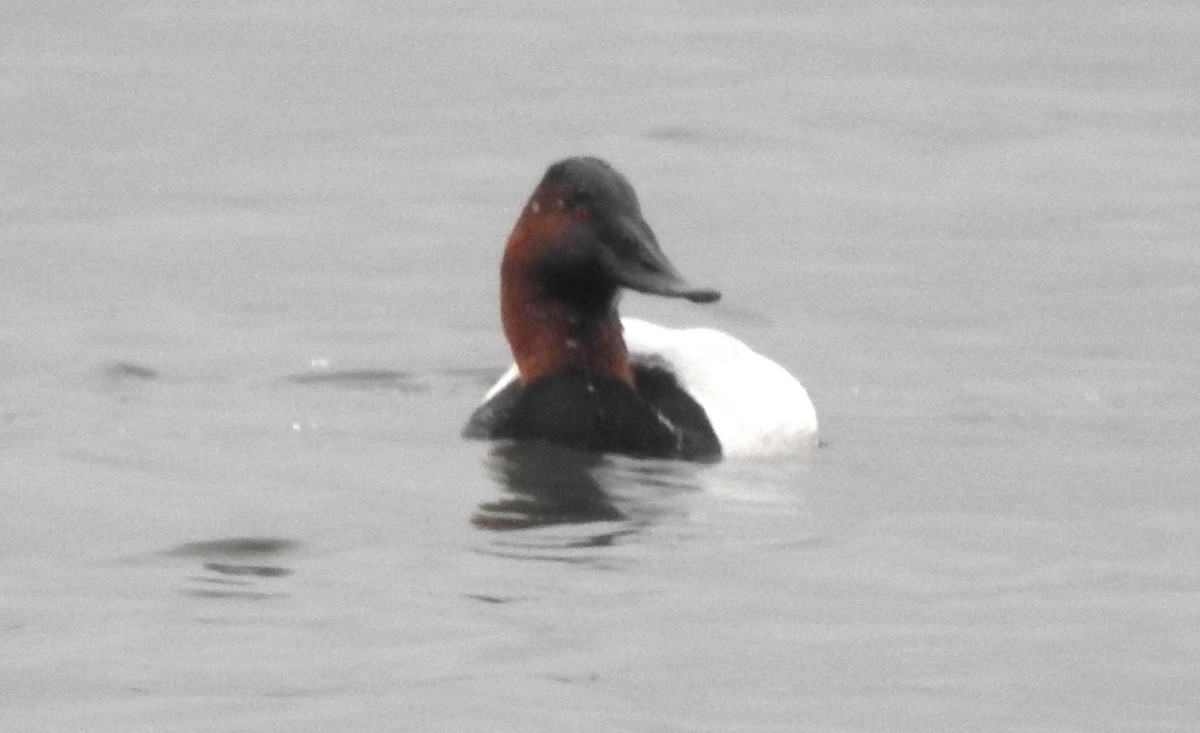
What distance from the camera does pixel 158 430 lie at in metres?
11.4

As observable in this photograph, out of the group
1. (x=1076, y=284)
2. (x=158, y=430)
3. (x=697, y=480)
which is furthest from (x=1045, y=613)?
(x=1076, y=284)

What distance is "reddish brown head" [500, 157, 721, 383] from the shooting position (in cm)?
1074

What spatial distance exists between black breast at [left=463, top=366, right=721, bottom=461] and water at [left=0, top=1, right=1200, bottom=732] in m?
0.16

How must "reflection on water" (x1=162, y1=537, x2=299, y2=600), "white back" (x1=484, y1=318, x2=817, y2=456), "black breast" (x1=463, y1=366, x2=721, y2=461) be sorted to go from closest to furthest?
"reflection on water" (x1=162, y1=537, x2=299, y2=600)
"black breast" (x1=463, y1=366, x2=721, y2=461)
"white back" (x1=484, y1=318, x2=817, y2=456)

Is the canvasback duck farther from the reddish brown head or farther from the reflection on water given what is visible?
the reflection on water

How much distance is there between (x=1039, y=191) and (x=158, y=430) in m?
6.34

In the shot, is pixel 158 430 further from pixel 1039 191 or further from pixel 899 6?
pixel 899 6

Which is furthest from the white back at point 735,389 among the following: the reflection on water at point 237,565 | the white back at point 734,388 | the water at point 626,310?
the reflection on water at point 237,565

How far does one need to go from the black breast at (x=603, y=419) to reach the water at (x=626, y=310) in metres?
0.16

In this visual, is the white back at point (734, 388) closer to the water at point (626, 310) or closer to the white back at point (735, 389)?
the white back at point (735, 389)

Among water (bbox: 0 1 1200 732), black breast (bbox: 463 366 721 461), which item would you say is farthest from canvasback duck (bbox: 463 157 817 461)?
water (bbox: 0 1 1200 732)

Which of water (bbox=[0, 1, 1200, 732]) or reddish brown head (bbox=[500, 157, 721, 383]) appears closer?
water (bbox=[0, 1, 1200, 732])

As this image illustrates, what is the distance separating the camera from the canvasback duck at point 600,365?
35.3ft

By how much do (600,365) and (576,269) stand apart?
32cm
